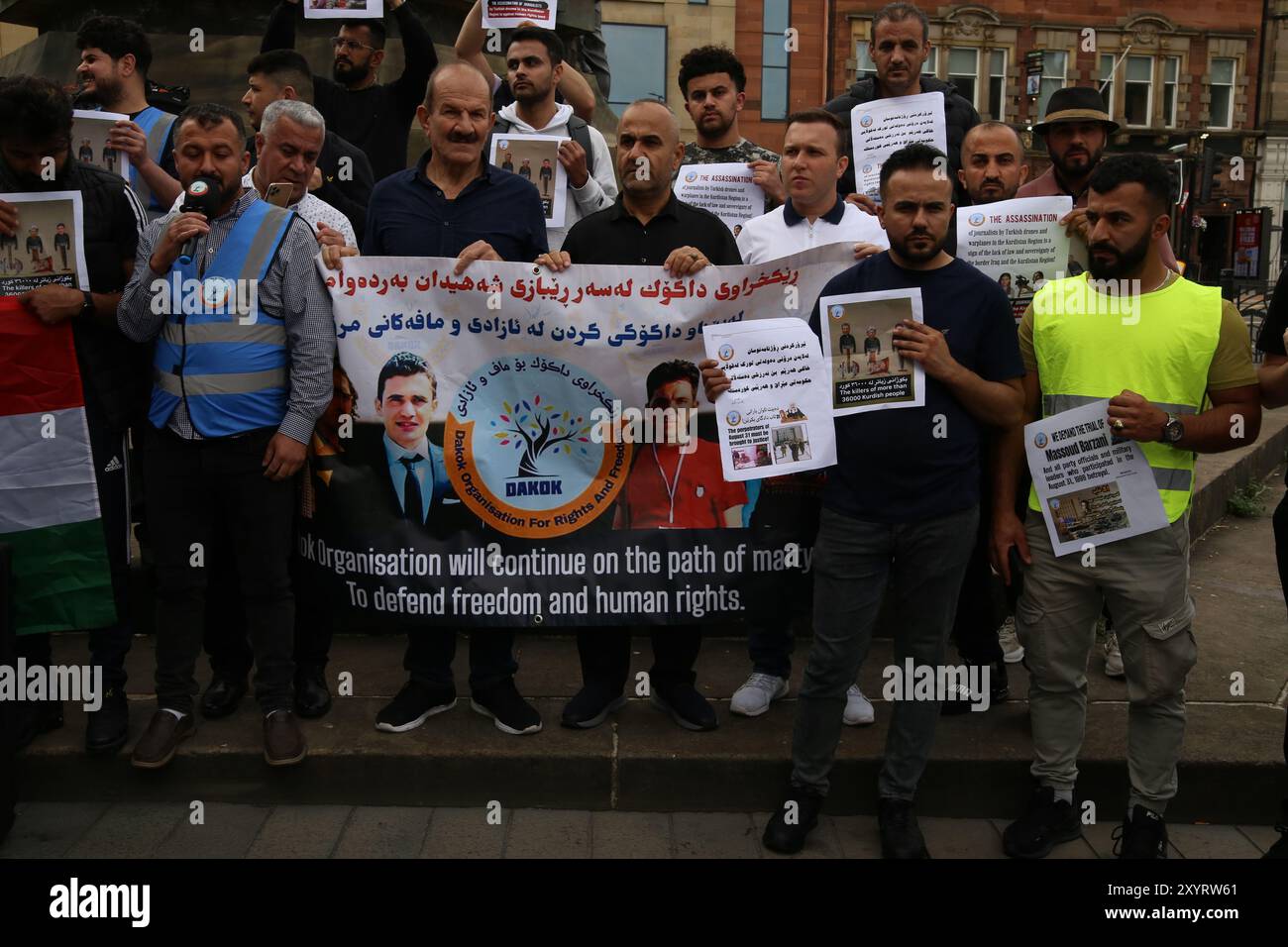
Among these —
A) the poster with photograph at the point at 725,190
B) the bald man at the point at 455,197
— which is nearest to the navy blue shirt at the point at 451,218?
the bald man at the point at 455,197

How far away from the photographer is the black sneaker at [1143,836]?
362cm

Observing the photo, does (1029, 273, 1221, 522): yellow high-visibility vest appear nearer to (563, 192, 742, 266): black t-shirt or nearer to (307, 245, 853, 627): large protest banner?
(307, 245, 853, 627): large protest banner

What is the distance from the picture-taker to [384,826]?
3889 mm

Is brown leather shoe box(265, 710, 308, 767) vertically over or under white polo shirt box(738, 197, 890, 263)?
under

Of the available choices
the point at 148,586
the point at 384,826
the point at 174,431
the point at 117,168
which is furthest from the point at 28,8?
the point at 384,826

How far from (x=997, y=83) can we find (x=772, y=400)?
120 feet

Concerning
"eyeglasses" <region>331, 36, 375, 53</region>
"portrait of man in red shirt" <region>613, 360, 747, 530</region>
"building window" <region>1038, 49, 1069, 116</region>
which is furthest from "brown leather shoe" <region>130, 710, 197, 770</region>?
"building window" <region>1038, 49, 1069, 116</region>

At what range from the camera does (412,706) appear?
13.9 feet

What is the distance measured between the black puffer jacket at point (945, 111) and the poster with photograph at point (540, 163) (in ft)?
4.07

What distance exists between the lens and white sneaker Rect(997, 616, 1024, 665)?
5020 mm

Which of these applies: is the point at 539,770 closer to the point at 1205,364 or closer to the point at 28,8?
the point at 1205,364

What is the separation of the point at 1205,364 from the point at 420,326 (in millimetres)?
2578

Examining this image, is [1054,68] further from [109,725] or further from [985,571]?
[109,725]

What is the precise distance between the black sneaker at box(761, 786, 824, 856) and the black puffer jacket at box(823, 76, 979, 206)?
2.72 meters
